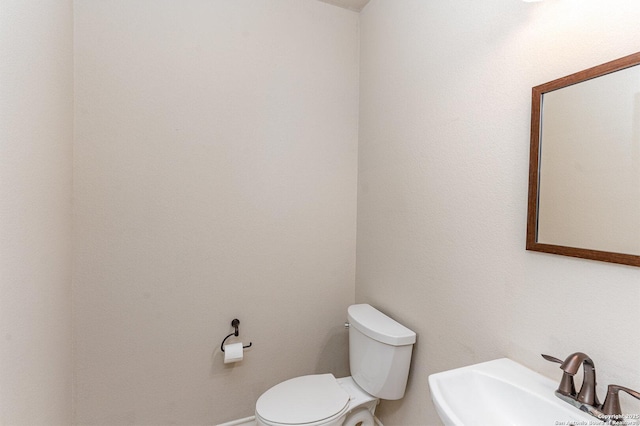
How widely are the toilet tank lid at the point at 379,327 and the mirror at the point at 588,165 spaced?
2.30ft

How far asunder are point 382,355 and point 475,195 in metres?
0.84

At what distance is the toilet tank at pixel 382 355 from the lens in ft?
4.81

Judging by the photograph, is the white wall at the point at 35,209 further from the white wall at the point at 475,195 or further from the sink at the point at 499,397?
the white wall at the point at 475,195

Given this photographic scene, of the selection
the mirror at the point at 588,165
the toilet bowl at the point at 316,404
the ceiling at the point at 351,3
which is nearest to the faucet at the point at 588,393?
the mirror at the point at 588,165

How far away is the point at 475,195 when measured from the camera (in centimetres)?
121

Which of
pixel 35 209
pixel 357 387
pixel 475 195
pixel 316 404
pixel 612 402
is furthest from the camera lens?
pixel 357 387

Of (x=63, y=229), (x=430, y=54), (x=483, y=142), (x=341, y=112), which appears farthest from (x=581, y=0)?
(x=63, y=229)

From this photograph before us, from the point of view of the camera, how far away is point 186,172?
168cm

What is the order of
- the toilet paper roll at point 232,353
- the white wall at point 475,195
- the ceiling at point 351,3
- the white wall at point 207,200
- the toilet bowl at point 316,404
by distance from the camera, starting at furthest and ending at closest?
the ceiling at point 351,3 < the toilet paper roll at point 232,353 < the white wall at point 207,200 < the toilet bowl at point 316,404 < the white wall at point 475,195

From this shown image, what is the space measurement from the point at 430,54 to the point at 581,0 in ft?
1.98

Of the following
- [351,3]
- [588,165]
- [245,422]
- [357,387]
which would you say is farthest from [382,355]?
[351,3]

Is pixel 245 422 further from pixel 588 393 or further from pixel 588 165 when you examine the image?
pixel 588 165

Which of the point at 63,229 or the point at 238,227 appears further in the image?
the point at 238,227

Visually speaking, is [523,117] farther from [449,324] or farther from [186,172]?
[186,172]
